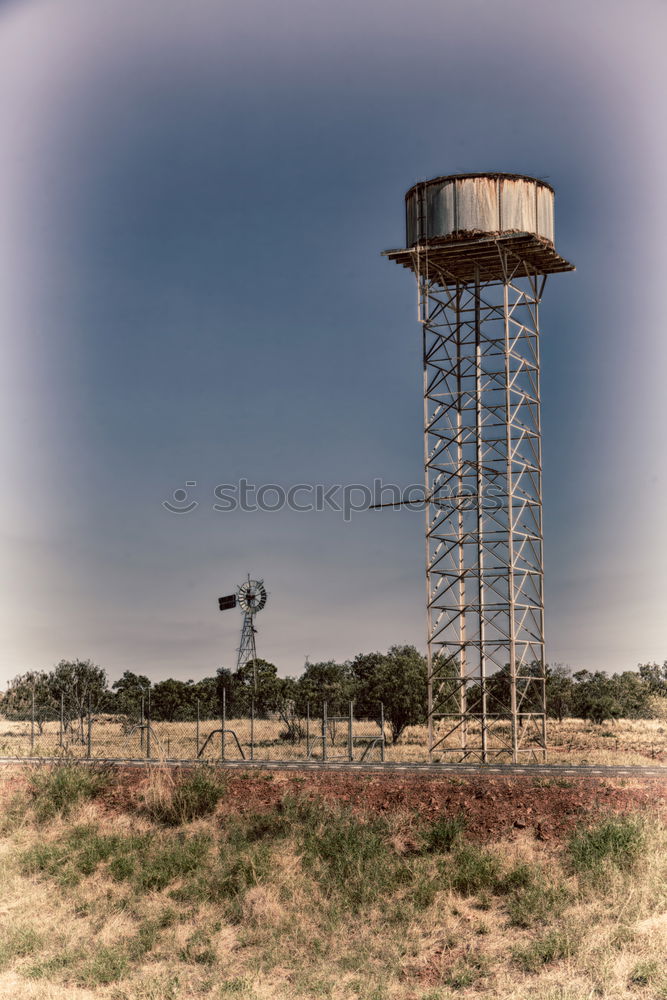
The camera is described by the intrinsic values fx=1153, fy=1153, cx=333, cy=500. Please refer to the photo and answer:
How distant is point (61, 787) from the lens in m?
28.4

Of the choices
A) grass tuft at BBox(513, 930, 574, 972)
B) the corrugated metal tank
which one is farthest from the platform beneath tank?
grass tuft at BBox(513, 930, 574, 972)

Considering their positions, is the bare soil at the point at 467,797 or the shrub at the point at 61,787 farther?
the shrub at the point at 61,787

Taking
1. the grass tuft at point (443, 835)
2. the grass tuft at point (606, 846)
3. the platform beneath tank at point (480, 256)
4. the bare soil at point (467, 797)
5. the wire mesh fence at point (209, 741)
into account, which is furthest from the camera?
the platform beneath tank at point (480, 256)

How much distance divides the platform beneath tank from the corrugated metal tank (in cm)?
40

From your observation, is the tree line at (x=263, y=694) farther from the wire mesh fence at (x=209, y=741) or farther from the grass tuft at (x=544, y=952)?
the grass tuft at (x=544, y=952)

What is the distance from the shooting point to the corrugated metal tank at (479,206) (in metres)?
44.4

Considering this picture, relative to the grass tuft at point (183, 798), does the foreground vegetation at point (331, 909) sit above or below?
below

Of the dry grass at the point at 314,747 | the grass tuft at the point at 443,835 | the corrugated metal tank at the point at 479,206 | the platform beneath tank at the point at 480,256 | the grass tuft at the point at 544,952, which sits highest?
the corrugated metal tank at the point at 479,206

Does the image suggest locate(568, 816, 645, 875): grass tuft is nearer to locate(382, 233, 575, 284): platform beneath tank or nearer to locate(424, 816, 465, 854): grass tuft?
locate(424, 816, 465, 854): grass tuft

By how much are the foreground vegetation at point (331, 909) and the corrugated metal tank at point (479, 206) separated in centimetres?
2576

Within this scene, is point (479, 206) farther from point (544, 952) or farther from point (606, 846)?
point (544, 952)

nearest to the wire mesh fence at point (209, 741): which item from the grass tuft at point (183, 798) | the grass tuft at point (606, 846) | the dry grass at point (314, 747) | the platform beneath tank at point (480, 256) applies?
the dry grass at point (314, 747)

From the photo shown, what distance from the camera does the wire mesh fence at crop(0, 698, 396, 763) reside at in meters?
38.6

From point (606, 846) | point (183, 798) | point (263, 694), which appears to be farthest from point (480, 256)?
point (263, 694)
